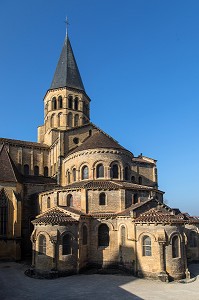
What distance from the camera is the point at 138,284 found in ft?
76.8

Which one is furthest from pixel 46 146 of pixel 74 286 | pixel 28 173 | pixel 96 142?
pixel 74 286

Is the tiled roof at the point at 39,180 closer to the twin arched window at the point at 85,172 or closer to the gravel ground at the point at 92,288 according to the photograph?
the twin arched window at the point at 85,172

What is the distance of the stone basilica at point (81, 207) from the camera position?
2631cm

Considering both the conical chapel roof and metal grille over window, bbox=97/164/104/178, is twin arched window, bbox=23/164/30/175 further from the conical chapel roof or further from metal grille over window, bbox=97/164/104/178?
the conical chapel roof

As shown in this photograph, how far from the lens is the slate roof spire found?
5025 cm

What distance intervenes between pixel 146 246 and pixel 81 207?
8389 mm

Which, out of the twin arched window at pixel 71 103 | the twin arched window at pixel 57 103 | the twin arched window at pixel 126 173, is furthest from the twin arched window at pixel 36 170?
the twin arched window at pixel 126 173

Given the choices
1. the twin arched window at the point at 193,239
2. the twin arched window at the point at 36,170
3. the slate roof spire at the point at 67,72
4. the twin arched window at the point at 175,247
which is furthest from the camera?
the slate roof spire at the point at 67,72

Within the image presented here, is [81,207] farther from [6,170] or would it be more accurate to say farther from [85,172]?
[6,170]

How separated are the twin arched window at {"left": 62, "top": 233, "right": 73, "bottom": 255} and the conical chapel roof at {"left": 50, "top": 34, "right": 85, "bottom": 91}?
29.0 m

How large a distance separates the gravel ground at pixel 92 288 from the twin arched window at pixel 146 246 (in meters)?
2.28

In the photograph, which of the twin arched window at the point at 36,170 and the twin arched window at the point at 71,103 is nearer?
the twin arched window at the point at 36,170

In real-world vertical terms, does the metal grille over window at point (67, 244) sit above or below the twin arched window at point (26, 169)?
below

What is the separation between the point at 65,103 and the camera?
48.3 m
